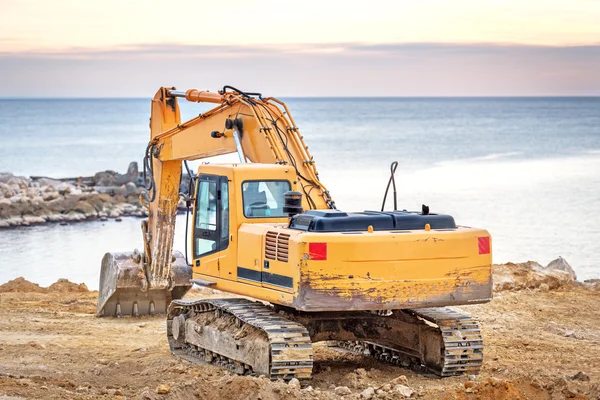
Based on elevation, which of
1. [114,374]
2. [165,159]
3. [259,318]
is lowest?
[114,374]

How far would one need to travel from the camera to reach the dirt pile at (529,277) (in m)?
18.1

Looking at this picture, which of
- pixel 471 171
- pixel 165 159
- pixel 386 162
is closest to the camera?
pixel 165 159

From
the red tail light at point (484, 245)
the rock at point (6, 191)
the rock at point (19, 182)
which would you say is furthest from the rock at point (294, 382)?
the rock at point (19, 182)

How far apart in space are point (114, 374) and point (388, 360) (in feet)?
10.0

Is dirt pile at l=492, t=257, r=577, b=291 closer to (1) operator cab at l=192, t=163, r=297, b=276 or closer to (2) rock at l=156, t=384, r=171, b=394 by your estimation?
(1) operator cab at l=192, t=163, r=297, b=276

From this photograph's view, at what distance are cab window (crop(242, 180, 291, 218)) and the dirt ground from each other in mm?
1708

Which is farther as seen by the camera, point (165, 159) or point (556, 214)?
point (556, 214)

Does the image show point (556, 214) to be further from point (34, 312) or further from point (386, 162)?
point (386, 162)

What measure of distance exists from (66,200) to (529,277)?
22339mm

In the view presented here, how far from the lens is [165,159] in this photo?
14.3 meters

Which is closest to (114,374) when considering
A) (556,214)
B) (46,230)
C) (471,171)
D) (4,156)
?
(46,230)

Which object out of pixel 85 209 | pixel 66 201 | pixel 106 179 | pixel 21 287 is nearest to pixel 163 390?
pixel 21 287

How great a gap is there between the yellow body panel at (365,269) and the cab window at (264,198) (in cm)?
20

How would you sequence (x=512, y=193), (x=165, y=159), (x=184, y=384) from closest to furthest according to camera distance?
(x=184, y=384) → (x=165, y=159) → (x=512, y=193)
